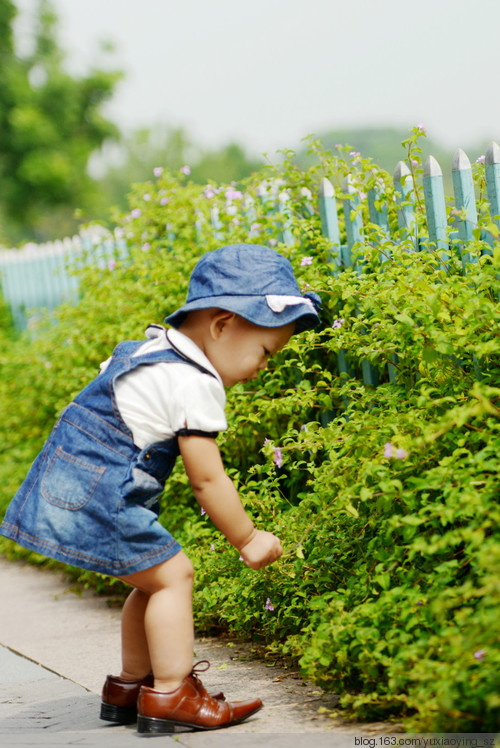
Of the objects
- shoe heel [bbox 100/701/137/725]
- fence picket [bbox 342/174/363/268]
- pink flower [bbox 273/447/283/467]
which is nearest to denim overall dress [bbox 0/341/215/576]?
shoe heel [bbox 100/701/137/725]

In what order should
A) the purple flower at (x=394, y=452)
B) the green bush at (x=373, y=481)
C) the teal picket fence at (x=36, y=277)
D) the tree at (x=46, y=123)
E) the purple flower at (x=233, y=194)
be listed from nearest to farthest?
1. the green bush at (x=373, y=481)
2. the purple flower at (x=394, y=452)
3. the purple flower at (x=233, y=194)
4. the teal picket fence at (x=36, y=277)
5. the tree at (x=46, y=123)

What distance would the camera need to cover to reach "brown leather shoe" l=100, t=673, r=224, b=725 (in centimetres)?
261

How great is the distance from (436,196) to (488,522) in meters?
1.60

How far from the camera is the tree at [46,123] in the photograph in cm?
3481

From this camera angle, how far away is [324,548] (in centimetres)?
296

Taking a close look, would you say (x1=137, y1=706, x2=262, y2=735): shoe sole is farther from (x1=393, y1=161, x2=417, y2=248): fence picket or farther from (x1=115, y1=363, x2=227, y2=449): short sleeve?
(x1=393, y1=161, x2=417, y2=248): fence picket

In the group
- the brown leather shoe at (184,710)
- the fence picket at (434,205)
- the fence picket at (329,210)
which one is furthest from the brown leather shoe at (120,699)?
the fence picket at (329,210)

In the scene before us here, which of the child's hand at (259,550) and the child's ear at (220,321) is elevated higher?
the child's ear at (220,321)

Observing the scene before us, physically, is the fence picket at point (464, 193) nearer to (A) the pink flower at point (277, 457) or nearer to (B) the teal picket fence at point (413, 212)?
(B) the teal picket fence at point (413, 212)

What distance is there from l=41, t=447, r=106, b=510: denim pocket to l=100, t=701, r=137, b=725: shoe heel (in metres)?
0.62

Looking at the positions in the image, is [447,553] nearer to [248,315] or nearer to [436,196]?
[248,315]

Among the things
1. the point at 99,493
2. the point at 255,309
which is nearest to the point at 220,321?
the point at 255,309

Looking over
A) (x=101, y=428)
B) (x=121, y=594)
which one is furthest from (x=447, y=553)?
(x=121, y=594)

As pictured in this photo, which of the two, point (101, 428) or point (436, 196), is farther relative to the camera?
point (436, 196)
